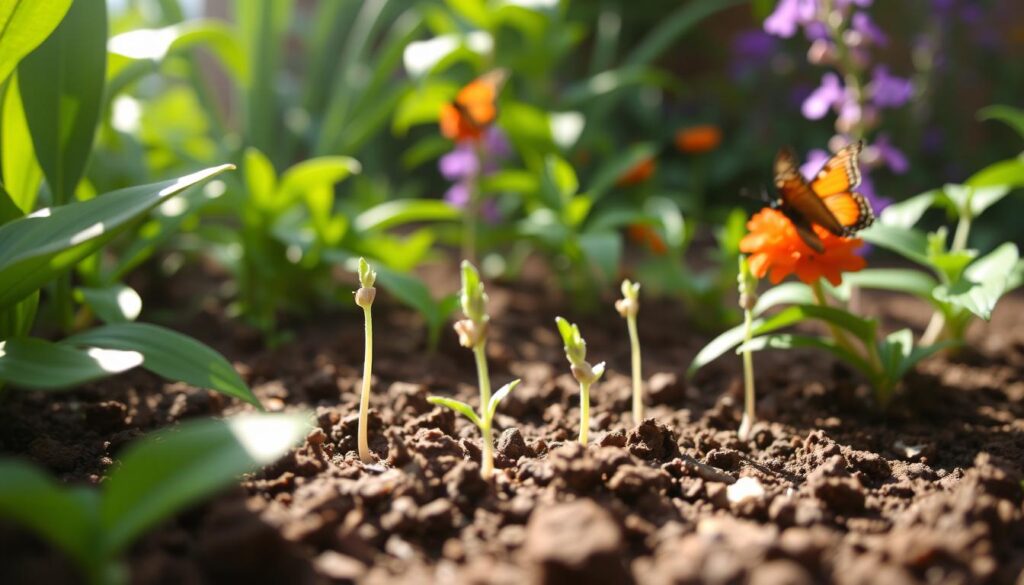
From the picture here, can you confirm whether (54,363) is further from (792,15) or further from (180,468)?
(792,15)

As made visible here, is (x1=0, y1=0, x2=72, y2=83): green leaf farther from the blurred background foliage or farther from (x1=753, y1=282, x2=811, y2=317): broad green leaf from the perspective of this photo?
(x1=753, y1=282, x2=811, y2=317): broad green leaf

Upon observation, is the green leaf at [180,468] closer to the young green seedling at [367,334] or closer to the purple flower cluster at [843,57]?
the young green seedling at [367,334]

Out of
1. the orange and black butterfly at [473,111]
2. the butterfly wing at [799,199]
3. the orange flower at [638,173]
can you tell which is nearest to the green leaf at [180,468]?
the butterfly wing at [799,199]

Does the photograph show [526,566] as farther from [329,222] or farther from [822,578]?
[329,222]

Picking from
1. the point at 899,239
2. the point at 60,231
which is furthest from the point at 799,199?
the point at 60,231

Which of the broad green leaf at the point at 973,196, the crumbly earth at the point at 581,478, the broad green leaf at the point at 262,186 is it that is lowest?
the crumbly earth at the point at 581,478

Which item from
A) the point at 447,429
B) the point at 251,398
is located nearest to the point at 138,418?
the point at 251,398

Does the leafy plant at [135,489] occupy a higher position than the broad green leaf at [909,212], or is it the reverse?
the broad green leaf at [909,212]

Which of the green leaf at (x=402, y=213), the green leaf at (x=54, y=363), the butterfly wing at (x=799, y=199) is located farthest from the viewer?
the green leaf at (x=402, y=213)
